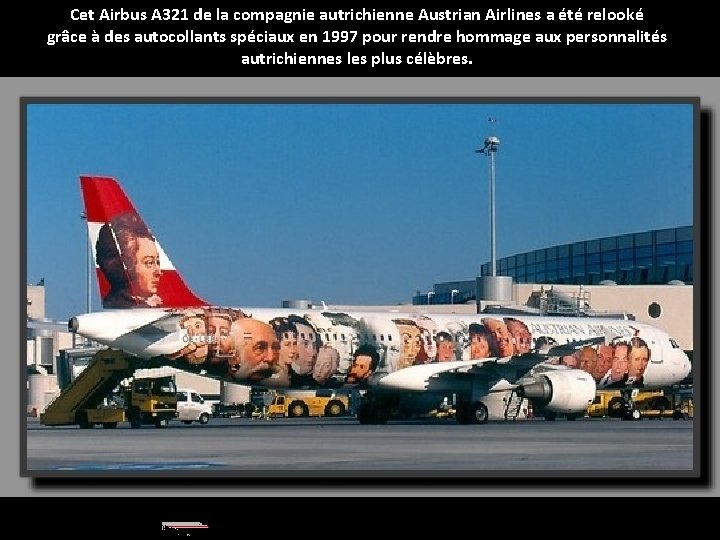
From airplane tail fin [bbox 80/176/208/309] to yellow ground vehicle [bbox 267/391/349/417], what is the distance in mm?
21177

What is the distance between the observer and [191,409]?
54.2 meters

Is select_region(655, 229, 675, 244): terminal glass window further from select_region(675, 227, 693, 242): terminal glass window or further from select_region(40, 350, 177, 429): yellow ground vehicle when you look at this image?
select_region(40, 350, 177, 429): yellow ground vehicle

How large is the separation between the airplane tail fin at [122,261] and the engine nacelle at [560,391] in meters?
11.7

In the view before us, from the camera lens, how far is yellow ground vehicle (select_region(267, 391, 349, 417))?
215ft

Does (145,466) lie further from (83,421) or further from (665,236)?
(665,236)

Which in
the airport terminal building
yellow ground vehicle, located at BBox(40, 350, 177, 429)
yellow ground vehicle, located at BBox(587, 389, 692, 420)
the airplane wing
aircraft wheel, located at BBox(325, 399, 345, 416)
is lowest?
aircraft wheel, located at BBox(325, 399, 345, 416)

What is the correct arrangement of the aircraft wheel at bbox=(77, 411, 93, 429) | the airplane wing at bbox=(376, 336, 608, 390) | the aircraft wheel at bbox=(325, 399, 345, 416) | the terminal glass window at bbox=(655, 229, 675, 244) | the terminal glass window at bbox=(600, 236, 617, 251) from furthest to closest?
the terminal glass window at bbox=(600, 236, 617, 251)
the terminal glass window at bbox=(655, 229, 675, 244)
the aircraft wheel at bbox=(325, 399, 345, 416)
the aircraft wheel at bbox=(77, 411, 93, 429)
the airplane wing at bbox=(376, 336, 608, 390)

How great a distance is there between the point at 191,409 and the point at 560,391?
16425mm

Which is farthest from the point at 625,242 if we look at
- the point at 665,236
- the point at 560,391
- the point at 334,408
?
the point at 560,391

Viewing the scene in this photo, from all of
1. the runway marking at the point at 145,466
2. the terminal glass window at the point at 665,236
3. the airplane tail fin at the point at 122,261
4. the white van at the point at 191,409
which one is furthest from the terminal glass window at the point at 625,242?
the runway marking at the point at 145,466

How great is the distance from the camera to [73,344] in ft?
235

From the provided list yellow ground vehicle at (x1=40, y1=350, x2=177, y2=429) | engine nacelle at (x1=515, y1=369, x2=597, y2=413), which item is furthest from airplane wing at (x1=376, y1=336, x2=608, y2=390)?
yellow ground vehicle at (x1=40, y1=350, x2=177, y2=429)
